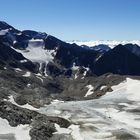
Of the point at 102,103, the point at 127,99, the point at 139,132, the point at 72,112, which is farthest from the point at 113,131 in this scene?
the point at 127,99

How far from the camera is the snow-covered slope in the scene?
10344 centimetres

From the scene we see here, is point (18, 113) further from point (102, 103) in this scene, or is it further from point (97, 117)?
point (102, 103)

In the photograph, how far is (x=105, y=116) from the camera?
140m

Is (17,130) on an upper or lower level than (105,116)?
upper

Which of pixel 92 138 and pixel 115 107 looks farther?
pixel 115 107

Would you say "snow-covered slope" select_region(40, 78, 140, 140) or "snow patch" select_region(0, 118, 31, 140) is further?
"snow-covered slope" select_region(40, 78, 140, 140)

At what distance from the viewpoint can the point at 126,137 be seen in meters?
99.0

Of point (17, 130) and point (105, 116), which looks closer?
point (17, 130)

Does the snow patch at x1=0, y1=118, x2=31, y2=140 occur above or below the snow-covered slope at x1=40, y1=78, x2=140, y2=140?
above

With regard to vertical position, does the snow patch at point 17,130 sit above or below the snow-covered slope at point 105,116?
above

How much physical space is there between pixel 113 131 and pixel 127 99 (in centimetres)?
8144

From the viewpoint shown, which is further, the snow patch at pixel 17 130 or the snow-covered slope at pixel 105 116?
the snow-covered slope at pixel 105 116

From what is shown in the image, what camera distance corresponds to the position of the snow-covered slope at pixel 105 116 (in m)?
103

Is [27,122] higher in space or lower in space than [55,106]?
higher
